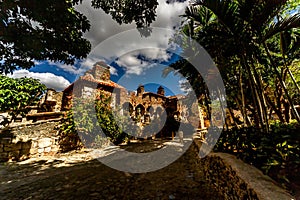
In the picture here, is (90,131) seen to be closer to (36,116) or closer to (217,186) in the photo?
(36,116)

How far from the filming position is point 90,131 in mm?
7949

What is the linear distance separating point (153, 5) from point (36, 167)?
268 inches

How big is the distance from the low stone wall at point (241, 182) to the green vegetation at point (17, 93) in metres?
7.82

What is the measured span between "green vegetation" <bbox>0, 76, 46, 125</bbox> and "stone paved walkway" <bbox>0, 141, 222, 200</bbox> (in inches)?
96.5

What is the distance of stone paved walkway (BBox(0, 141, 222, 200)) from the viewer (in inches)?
126

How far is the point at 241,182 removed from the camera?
2.13 meters

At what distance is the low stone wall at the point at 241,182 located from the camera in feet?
5.41

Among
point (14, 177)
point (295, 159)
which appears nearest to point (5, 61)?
point (14, 177)

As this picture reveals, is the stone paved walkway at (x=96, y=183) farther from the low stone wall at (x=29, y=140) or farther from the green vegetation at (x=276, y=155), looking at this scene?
the green vegetation at (x=276, y=155)

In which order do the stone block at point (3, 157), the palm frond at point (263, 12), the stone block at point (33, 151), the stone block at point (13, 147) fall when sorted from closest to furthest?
the palm frond at point (263, 12) → the stone block at point (3, 157) → the stone block at point (13, 147) → the stone block at point (33, 151)

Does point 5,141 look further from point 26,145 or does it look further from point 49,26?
point 49,26

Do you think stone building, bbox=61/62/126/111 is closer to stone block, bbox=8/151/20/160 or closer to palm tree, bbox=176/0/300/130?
stone block, bbox=8/151/20/160

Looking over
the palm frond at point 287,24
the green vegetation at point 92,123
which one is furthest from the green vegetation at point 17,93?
the palm frond at point 287,24

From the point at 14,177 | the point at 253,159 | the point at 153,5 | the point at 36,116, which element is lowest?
the point at 14,177
